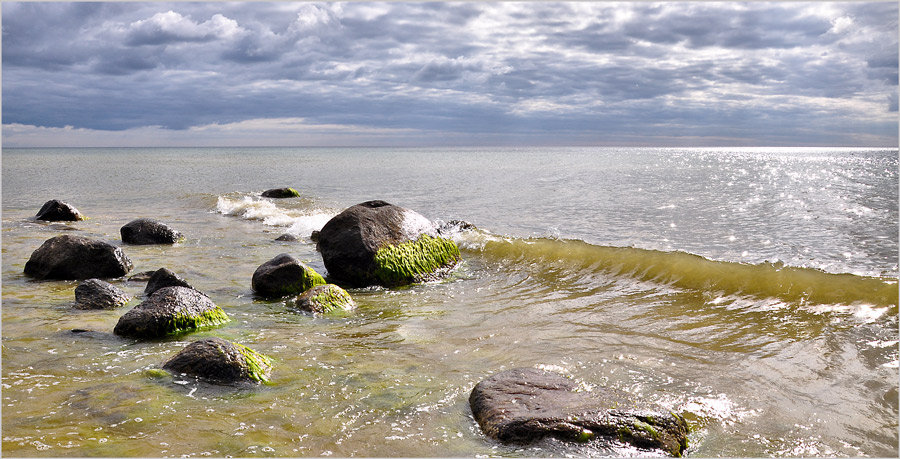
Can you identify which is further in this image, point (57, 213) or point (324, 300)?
point (57, 213)

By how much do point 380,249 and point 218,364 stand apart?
196 inches

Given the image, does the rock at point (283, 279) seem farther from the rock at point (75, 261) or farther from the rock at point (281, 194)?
the rock at point (281, 194)

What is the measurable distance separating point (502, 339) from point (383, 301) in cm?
264

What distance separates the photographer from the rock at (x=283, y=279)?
9.06 metres

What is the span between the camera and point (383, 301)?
9.12 metres

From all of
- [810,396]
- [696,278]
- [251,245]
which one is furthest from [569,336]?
[251,245]

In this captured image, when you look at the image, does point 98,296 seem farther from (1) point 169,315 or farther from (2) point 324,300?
(2) point 324,300

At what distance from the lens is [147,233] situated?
13.9 m

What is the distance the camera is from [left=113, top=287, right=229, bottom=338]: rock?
22.4ft

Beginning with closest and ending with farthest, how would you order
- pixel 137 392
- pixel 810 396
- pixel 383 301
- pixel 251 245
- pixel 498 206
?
1. pixel 137 392
2. pixel 810 396
3. pixel 383 301
4. pixel 251 245
5. pixel 498 206

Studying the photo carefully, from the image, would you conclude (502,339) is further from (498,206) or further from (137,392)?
(498,206)

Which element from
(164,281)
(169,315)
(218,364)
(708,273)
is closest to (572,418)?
(218,364)

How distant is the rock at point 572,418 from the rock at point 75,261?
8.12 m

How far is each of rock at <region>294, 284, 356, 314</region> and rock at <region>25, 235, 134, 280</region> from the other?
13.4 feet
